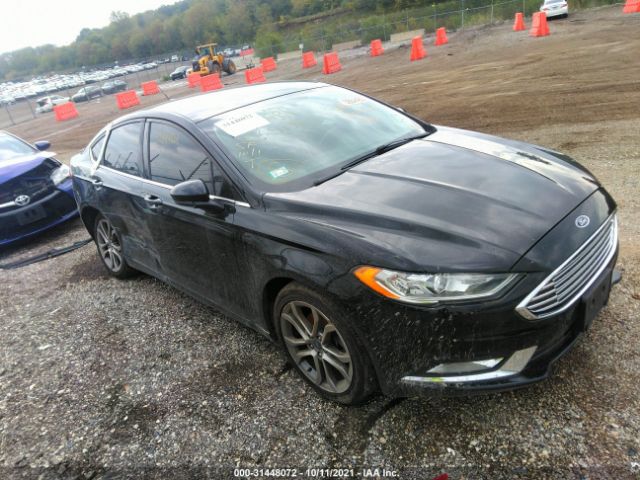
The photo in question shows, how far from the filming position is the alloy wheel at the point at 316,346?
264 cm

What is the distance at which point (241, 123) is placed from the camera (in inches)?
133

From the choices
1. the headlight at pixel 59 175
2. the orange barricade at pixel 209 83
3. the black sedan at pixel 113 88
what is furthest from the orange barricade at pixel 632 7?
the black sedan at pixel 113 88

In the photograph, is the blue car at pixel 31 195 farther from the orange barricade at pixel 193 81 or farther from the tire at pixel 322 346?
the orange barricade at pixel 193 81

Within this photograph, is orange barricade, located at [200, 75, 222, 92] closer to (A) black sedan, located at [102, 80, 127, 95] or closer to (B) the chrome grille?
(A) black sedan, located at [102, 80, 127, 95]

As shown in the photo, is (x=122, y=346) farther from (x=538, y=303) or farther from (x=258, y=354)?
(x=538, y=303)

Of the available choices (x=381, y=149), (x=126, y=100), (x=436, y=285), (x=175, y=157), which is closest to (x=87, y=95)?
(x=126, y=100)

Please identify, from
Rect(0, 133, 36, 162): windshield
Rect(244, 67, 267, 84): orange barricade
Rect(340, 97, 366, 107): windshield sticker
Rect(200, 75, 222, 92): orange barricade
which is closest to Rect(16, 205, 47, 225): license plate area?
Rect(0, 133, 36, 162): windshield

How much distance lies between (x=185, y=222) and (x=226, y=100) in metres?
1.08

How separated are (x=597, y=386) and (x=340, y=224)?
165 centimetres

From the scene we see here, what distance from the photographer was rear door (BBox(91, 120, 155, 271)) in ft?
13.1

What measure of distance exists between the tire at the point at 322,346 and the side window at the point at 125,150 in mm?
1947

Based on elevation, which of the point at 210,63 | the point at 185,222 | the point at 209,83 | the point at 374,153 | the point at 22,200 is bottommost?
the point at 209,83

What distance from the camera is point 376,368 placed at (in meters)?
2.43

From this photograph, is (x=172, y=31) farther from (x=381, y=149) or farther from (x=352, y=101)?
(x=381, y=149)
